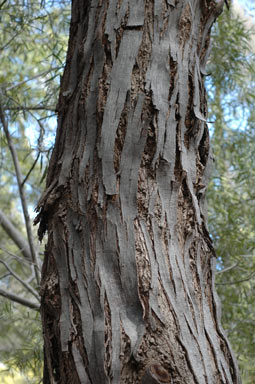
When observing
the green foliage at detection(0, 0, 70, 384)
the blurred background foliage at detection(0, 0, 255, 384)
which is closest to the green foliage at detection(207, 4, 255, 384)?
the blurred background foliage at detection(0, 0, 255, 384)

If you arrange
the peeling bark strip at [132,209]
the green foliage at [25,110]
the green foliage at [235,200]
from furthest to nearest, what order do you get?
the green foliage at [235,200]
the green foliage at [25,110]
the peeling bark strip at [132,209]

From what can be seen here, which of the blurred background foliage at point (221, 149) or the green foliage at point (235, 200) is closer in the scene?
the blurred background foliage at point (221, 149)

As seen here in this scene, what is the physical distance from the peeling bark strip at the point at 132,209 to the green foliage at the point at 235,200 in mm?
1836

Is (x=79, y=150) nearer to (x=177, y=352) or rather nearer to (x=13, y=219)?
(x=177, y=352)

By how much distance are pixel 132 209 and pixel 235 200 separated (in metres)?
2.68

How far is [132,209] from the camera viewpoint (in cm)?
111

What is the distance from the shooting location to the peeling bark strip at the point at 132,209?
1005mm

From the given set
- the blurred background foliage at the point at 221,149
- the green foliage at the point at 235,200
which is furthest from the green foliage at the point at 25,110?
the green foliage at the point at 235,200

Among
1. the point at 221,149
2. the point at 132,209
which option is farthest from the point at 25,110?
the point at 132,209

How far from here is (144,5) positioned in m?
1.28

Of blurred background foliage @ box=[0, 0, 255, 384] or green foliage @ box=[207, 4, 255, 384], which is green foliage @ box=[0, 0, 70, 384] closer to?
blurred background foliage @ box=[0, 0, 255, 384]

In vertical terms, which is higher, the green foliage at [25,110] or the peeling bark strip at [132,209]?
the green foliage at [25,110]

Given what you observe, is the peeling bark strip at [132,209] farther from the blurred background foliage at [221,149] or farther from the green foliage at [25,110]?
the blurred background foliage at [221,149]

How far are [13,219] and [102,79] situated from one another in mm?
4748
